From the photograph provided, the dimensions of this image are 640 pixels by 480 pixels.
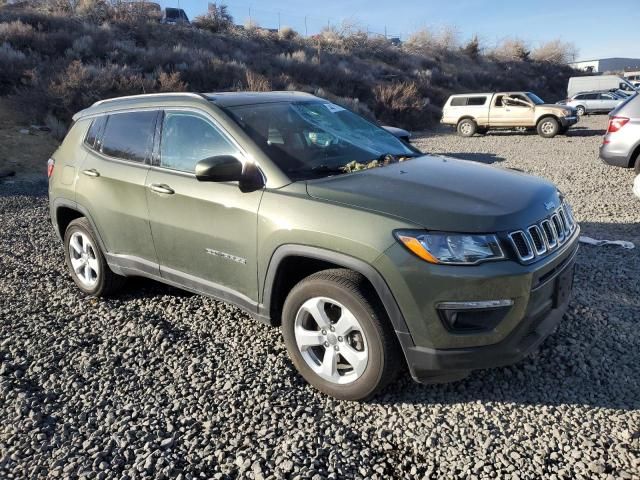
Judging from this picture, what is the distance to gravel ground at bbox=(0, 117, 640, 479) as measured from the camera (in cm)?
260

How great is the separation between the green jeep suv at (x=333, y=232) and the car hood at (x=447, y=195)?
0.04 feet

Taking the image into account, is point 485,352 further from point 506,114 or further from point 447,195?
point 506,114

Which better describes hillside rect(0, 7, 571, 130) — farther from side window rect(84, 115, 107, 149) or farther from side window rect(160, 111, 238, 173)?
side window rect(160, 111, 238, 173)

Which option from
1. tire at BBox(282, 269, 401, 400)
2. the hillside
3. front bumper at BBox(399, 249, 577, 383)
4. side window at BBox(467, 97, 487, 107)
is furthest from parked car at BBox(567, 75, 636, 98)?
tire at BBox(282, 269, 401, 400)

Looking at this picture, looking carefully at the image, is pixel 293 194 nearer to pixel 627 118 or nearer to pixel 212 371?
pixel 212 371

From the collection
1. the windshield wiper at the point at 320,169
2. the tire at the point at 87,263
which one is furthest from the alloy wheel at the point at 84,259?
the windshield wiper at the point at 320,169

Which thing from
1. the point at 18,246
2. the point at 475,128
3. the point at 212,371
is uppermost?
the point at 212,371

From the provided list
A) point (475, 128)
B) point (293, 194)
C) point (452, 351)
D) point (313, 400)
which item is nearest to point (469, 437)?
point (452, 351)

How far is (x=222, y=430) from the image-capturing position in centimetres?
288

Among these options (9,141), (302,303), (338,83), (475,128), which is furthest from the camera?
(338,83)

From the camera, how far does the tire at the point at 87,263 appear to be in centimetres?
455

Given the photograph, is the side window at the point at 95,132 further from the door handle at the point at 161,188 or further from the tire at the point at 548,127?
the tire at the point at 548,127

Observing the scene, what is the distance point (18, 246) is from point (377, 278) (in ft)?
18.2

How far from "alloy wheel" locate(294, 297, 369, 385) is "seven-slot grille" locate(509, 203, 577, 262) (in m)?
0.96
